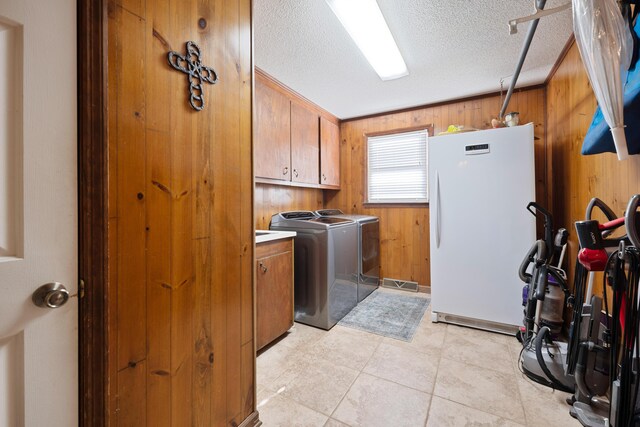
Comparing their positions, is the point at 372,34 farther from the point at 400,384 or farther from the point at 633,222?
the point at 400,384

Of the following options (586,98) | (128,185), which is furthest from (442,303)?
(128,185)

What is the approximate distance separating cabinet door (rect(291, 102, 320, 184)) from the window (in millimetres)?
849

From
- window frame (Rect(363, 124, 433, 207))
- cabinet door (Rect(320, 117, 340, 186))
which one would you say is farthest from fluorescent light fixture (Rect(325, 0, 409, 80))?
cabinet door (Rect(320, 117, 340, 186))

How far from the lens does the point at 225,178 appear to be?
1.20m

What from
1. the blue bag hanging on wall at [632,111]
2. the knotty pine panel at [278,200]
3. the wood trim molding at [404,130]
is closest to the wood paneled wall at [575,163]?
the blue bag hanging on wall at [632,111]

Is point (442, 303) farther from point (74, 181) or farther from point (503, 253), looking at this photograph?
point (74, 181)

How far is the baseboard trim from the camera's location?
1300mm

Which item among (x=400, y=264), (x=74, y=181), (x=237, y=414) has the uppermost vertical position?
(x=74, y=181)

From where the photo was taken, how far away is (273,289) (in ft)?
7.01

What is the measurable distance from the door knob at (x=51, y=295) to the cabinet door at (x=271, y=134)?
182 centimetres

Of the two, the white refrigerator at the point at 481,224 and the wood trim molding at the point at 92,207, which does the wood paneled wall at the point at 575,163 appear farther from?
the wood trim molding at the point at 92,207

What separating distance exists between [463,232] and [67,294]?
2.64 meters

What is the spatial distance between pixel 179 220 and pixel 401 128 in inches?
125

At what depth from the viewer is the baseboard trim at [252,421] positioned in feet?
4.26
